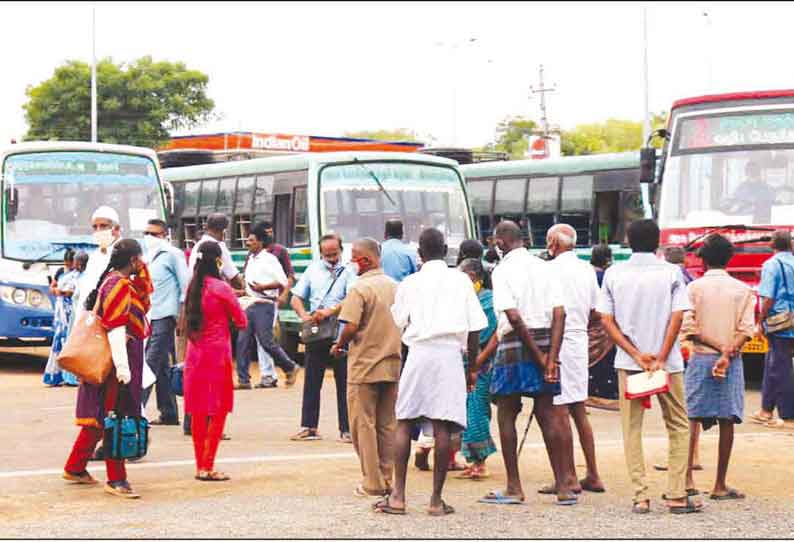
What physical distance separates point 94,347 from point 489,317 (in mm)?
2749

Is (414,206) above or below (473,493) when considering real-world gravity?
above

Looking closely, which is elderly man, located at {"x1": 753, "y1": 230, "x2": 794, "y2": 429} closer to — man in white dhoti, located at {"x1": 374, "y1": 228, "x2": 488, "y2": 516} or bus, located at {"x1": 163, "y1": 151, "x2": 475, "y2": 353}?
man in white dhoti, located at {"x1": 374, "y1": 228, "x2": 488, "y2": 516}

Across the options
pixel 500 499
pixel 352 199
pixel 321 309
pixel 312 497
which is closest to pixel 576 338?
pixel 500 499

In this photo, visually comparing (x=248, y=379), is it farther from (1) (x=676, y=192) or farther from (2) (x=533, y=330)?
(2) (x=533, y=330)

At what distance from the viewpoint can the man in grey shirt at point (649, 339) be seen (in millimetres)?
9195

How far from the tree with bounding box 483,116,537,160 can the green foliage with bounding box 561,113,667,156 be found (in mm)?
6358

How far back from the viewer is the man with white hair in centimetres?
981

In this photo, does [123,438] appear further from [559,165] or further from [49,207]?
[559,165]

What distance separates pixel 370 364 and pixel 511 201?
16.5 meters

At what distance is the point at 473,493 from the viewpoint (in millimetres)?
9977

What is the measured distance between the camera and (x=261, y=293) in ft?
→ 56.2

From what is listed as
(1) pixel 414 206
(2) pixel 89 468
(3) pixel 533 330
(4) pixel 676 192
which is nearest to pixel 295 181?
(1) pixel 414 206

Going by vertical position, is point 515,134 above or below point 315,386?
above

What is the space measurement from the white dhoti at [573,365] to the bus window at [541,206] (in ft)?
49.6
